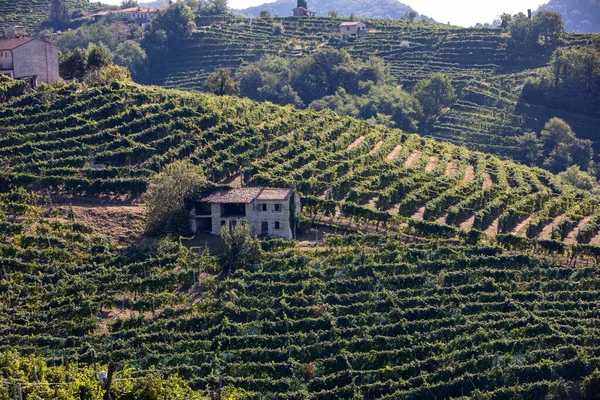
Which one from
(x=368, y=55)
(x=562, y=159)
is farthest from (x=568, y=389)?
(x=368, y=55)

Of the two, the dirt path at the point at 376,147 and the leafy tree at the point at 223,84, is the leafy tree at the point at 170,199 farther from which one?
the leafy tree at the point at 223,84

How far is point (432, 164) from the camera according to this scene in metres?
57.1

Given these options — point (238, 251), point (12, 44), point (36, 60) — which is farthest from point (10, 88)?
point (238, 251)

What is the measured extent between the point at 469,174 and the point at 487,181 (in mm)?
1714

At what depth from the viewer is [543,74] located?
88.5 m

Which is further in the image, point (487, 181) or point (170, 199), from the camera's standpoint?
point (487, 181)

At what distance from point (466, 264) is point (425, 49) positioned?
6361cm

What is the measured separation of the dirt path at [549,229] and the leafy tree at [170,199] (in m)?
18.9

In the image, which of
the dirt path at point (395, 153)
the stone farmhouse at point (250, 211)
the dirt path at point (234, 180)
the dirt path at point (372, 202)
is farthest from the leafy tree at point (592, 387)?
the dirt path at point (395, 153)

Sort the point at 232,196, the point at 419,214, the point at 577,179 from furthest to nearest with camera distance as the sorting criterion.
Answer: the point at 577,179, the point at 419,214, the point at 232,196

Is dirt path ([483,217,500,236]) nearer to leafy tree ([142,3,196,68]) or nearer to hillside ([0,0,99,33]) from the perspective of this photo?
leafy tree ([142,3,196,68])

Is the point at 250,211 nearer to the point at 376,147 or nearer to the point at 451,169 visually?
the point at 376,147

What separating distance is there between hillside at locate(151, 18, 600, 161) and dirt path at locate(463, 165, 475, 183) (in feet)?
66.0

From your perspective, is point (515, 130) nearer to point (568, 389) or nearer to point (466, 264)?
point (466, 264)
